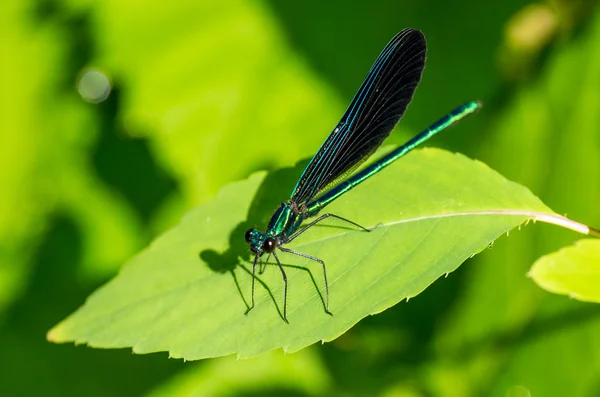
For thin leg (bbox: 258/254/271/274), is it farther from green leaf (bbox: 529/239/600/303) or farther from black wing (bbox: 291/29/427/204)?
green leaf (bbox: 529/239/600/303)

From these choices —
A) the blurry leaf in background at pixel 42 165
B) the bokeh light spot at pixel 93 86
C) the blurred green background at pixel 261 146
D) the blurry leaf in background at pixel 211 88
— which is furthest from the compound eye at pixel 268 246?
the bokeh light spot at pixel 93 86

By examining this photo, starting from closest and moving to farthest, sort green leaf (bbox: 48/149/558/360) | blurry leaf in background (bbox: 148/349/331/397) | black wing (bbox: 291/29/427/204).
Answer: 1. green leaf (bbox: 48/149/558/360)
2. black wing (bbox: 291/29/427/204)
3. blurry leaf in background (bbox: 148/349/331/397)

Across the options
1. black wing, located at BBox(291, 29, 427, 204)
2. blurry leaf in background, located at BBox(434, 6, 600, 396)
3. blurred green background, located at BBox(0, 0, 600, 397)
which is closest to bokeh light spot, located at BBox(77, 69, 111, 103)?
blurred green background, located at BBox(0, 0, 600, 397)

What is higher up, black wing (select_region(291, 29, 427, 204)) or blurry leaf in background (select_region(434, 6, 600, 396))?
black wing (select_region(291, 29, 427, 204))

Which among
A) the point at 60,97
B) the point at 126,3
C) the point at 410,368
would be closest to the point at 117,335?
the point at 410,368

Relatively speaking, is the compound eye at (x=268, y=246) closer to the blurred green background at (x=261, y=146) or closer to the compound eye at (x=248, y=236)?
the compound eye at (x=248, y=236)
